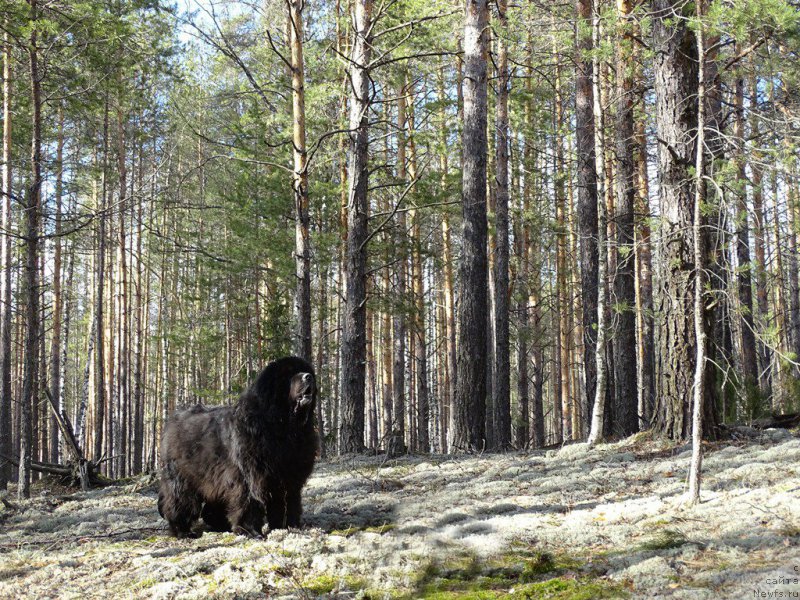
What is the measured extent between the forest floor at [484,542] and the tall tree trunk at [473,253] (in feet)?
8.96

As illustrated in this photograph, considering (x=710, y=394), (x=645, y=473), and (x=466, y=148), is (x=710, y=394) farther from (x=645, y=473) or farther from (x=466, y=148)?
(x=466, y=148)

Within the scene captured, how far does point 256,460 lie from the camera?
19.1 feet

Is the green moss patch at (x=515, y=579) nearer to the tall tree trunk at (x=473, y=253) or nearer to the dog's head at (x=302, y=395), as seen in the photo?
the dog's head at (x=302, y=395)

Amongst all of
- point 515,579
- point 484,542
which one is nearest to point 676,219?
point 484,542

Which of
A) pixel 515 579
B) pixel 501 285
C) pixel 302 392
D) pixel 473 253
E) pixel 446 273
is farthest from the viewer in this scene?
pixel 446 273

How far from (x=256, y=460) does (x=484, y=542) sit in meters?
2.26

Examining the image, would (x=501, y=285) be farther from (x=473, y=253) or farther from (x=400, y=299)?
(x=473, y=253)

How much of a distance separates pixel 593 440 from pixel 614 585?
6169 millimetres

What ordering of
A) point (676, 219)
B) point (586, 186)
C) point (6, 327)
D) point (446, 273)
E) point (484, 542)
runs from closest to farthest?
point (484, 542) → point (676, 219) → point (6, 327) → point (586, 186) → point (446, 273)

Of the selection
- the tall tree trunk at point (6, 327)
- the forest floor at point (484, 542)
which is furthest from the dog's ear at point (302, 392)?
the tall tree trunk at point (6, 327)

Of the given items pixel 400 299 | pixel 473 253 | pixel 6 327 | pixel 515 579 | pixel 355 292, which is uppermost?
pixel 473 253

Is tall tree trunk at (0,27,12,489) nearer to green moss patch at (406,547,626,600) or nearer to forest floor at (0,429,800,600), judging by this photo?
forest floor at (0,429,800,600)

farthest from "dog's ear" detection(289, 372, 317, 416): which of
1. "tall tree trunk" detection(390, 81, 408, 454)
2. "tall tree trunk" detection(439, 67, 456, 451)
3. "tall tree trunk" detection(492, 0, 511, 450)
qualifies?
"tall tree trunk" detection(492, 0, 511, 450)

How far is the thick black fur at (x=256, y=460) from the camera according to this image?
582cm
